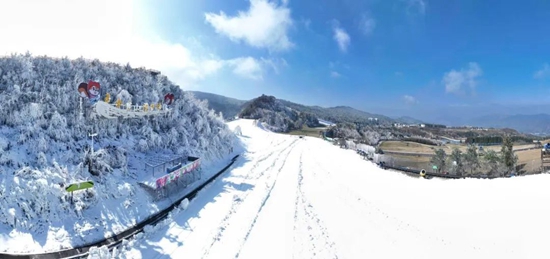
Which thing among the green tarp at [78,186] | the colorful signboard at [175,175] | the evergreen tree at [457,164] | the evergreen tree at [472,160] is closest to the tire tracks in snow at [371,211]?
the colorful signboard at [175,175]

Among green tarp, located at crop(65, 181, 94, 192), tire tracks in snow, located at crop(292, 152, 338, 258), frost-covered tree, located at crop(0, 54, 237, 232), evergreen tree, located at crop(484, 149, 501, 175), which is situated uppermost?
frost-covered tree, located at crop(0, 54, 237, 232)

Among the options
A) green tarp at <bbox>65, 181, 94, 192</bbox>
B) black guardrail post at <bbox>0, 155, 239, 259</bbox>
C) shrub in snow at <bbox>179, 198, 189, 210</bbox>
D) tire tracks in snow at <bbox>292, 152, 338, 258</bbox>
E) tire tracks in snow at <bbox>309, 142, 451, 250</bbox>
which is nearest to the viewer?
black guardrail post at <bbox>0, 155, 239, 259</bbox>

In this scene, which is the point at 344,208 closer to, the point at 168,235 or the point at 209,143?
the point at 168,235

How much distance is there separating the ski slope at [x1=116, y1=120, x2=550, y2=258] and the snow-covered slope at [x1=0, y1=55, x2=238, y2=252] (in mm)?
3986

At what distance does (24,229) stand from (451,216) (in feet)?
96.6

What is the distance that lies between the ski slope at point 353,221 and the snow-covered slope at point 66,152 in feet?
13.1

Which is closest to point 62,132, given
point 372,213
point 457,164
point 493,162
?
point 372,213

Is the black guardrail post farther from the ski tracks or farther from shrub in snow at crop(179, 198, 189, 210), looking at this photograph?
the ski tracks

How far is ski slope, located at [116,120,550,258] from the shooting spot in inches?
646

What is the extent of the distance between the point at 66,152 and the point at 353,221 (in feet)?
74.3

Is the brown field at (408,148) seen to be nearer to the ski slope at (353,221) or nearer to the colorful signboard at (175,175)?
the ski slope at (353,221)

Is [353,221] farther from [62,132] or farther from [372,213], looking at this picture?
[62,132]

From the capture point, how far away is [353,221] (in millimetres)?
21406

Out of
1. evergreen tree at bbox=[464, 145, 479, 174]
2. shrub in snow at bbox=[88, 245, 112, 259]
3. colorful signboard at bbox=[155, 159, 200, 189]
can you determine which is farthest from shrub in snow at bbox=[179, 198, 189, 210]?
evergreen tree at bbox=[464, 145, 479, 174]
